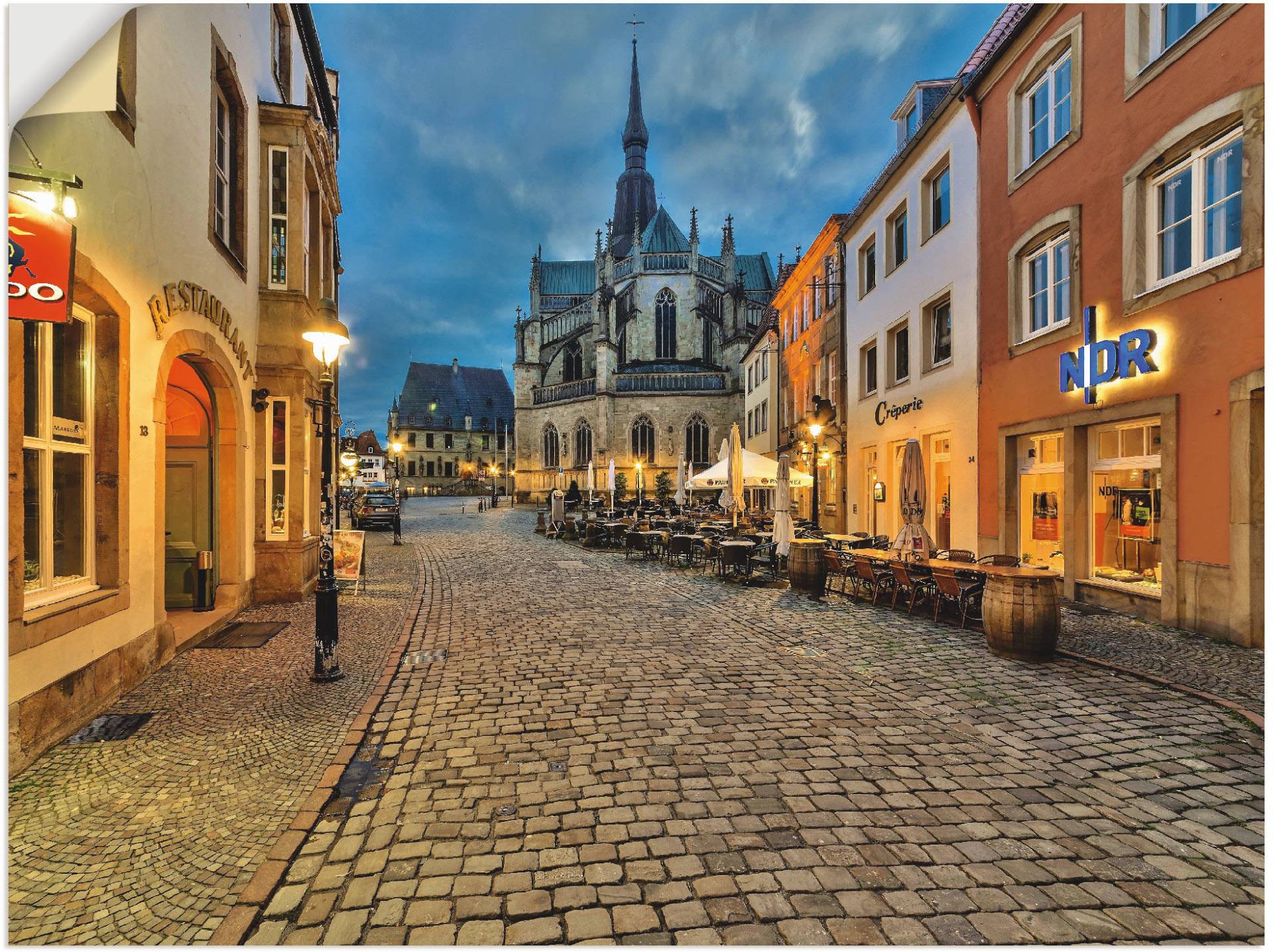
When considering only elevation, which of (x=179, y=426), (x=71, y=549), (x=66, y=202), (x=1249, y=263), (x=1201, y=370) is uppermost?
(x=1249, y=263)

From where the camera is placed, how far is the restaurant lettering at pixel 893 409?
13.4 metres

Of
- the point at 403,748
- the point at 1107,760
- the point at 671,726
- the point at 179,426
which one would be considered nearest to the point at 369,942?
the point at 403,748

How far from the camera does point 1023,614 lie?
5922 millimetres

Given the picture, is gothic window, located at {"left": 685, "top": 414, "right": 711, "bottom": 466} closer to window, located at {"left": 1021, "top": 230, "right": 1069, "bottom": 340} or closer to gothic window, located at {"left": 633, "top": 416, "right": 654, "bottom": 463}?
gothic window, located at {"left": 633, "top": 416, "right": 654, "bottom": 463}

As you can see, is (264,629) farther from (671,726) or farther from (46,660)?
(671,726)

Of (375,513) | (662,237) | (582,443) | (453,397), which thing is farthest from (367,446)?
(453,397)

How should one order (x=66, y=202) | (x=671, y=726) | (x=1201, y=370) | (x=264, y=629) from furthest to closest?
(x=264, y=629), (x=1201, y=370), (x=671, y=726), (x=66, y=202)

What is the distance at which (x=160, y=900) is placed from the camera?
2.61m

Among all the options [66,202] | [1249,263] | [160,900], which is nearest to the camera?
[160,900]

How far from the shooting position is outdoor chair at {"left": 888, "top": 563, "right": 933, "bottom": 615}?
8.16m

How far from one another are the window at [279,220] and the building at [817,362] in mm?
12434

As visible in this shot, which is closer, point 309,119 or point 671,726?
point 671,726

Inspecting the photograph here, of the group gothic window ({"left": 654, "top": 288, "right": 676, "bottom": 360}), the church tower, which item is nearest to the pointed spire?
the church tower

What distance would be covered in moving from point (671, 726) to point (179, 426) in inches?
327
